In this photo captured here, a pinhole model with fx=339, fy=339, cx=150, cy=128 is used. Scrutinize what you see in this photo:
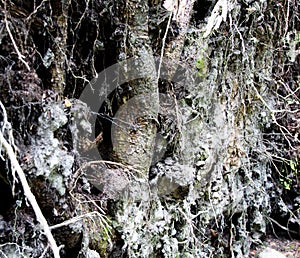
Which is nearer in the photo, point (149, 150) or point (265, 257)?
point (149, 150)

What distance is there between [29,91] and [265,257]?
1.66 metres

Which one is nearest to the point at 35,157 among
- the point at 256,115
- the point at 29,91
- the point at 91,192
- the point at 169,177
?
the point at 29,91

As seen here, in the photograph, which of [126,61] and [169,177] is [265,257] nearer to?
[169,177]

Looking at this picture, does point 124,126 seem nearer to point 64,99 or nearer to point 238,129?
point 64,99

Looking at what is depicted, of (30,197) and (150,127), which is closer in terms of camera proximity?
(30,197)

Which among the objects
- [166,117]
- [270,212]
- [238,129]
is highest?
[166,117]

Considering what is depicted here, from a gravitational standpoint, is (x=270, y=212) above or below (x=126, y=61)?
below

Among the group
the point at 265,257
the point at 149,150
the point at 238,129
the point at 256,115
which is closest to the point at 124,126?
the point at 149,150

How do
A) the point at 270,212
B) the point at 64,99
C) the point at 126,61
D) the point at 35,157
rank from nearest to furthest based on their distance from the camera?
the point at 35,157 < the point at 64,99 < the point at 126,61 < the point at 270,212

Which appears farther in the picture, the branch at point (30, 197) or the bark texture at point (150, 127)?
the bark texture at point (150, 127)

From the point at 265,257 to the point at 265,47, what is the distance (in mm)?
1208

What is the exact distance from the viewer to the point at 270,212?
212 centimetres

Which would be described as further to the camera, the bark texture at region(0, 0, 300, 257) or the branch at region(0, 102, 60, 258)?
the bark texture at region(0, 0, 300, 257)

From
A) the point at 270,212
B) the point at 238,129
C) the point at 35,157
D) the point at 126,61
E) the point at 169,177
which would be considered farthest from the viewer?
the point at 270,212
